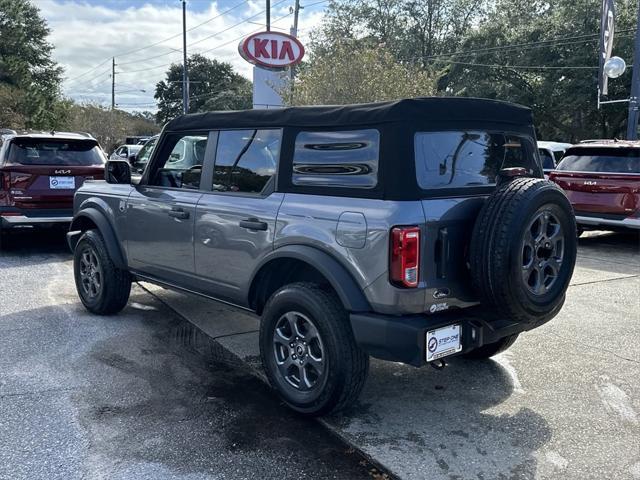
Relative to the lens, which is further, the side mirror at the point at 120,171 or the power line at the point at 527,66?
the power line at the point at 527,66

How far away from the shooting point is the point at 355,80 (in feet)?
47.5

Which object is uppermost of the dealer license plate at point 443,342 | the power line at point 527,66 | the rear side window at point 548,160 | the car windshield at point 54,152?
the power line at point 527,66

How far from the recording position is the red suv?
839 centimetres

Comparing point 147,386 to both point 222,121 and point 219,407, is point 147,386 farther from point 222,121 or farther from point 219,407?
point 222,121

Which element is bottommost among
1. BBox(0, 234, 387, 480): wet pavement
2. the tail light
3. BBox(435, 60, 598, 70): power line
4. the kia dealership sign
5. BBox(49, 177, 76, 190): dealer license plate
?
BBox(0, 234, 387, 480): wet pavement

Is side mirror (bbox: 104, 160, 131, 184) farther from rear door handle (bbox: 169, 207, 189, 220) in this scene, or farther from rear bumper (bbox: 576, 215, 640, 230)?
rear bumper (bbox: 576, 215, 640, 230)

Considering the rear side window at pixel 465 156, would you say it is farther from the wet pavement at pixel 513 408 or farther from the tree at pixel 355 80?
the tree at pixel 355 80

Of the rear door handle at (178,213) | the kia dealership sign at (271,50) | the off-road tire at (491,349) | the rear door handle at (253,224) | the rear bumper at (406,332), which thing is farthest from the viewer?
the kia dealership sign at (271,50)

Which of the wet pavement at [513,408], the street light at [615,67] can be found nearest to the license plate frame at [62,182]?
the wet pavement at [513,408]

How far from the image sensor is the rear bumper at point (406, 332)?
3266 mm

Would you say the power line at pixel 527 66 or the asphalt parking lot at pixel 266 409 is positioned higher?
the power line at pixel 527 66

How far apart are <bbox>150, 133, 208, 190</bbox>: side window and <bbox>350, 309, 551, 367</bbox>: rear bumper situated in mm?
1999

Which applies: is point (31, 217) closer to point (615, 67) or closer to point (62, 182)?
point (62, 182)

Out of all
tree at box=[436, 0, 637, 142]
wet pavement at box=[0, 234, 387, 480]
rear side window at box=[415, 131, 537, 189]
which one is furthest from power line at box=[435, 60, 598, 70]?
wet pavement at box=[0, 234, 387, 480]
